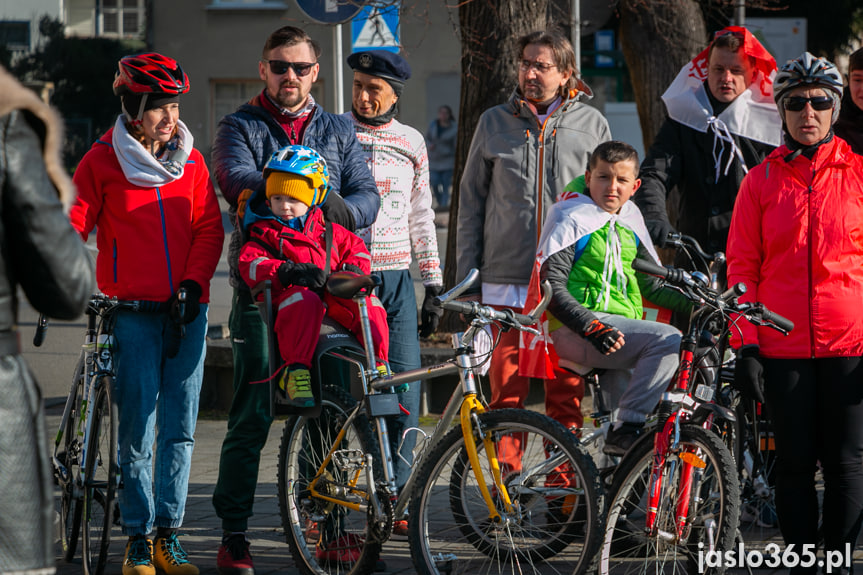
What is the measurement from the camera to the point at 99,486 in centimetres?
481

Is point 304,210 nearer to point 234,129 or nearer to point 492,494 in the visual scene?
point 234,129

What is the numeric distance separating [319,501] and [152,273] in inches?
44.9

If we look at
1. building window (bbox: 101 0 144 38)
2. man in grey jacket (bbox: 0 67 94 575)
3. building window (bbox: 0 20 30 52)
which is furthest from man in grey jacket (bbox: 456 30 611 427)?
building window (bbox: 101 0 144 38)

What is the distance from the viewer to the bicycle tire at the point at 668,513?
4148 mm

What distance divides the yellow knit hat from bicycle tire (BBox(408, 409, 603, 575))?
1083 millimetres

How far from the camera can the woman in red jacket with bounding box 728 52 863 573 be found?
14.3ft

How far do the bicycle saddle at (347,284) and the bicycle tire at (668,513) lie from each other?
117 centimetres

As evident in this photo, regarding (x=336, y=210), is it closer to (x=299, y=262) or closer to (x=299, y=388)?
(x=299, y=262)

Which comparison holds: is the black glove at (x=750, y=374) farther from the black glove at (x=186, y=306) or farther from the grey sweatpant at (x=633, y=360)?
the black glove at (x=186, y=306)

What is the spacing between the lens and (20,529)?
95.8 inches

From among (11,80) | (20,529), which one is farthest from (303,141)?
(20,529)

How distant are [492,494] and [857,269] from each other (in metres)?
1.58

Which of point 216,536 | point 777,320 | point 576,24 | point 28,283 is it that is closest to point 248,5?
point 576,24

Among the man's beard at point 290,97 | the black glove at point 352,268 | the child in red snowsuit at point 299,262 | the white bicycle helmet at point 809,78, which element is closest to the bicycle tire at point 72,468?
the child in red snowsuit at point 299,262
